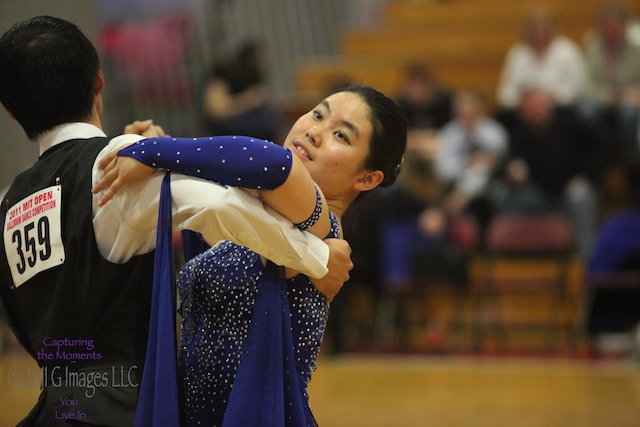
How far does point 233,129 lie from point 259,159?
256 inches

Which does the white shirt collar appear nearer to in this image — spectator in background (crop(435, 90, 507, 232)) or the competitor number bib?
the competitor number bib

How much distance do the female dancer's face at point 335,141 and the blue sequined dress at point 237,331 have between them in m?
0.19

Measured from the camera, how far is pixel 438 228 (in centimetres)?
760

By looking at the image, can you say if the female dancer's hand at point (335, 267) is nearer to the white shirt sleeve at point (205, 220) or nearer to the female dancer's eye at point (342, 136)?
the white shirt sleeve at point (205, 220)

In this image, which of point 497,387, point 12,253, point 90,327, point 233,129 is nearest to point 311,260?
point 90,327

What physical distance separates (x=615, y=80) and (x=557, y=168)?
134 centimetres

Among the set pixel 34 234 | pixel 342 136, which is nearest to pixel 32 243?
pixel 34 234

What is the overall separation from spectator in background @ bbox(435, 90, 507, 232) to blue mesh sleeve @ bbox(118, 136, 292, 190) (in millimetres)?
6017

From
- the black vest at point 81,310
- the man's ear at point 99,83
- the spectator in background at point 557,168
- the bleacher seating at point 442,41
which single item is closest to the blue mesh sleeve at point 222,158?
the black vest at point 81,310

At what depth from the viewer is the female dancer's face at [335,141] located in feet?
7.35

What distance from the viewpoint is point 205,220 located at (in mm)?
1897

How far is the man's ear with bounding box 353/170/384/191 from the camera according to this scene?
92.3 inches

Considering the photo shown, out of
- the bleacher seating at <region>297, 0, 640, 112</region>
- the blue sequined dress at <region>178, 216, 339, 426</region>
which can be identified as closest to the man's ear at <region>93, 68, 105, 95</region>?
the blue sequined dress at <region>178, 216, 339, 426</region>

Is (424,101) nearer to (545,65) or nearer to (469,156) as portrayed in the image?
(469,156)
